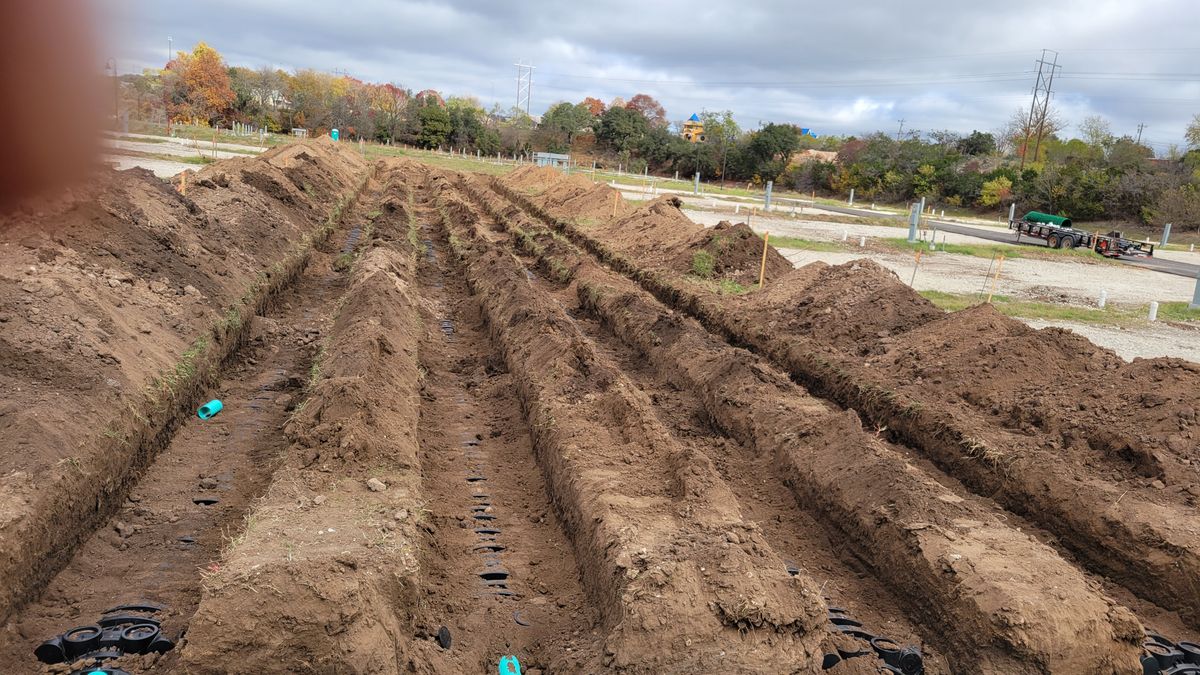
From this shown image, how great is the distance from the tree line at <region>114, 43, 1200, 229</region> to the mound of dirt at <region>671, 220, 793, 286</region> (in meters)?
30.0

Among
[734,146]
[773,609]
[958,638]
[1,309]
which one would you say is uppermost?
[734,146]

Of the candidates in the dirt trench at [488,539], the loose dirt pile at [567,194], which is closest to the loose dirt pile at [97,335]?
the dirt trench at [488,539]

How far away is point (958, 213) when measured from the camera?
61812 mm

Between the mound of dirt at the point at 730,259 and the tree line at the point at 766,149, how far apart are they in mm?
30006

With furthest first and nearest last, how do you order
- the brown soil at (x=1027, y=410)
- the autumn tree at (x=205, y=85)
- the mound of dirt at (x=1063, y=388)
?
the autumn tree at (x=205, y=85) → the mound of dirt at (x=1063, y=388) → the brown soil at (x=1027, y=410)

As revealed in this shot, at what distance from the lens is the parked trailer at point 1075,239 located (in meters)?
32.6

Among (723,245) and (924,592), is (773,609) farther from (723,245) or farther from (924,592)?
(723,245)

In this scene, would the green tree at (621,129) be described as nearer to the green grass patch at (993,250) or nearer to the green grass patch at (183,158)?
the green grass patch at (183,158)

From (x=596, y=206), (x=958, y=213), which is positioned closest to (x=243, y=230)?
(x=596, y=206)

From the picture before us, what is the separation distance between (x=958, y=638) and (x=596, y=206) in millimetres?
25137

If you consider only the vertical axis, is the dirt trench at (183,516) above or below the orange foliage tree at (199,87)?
below

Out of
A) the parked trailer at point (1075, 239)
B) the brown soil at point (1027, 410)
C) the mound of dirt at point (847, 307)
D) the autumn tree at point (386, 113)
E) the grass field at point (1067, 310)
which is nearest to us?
the brown soil at point (1027, 410)

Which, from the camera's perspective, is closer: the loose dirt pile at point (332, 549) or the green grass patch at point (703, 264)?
the loose dirt pile at point (332, 549)

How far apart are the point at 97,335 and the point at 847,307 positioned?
10.9 m
